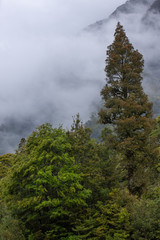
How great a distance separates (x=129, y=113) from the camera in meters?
20.0

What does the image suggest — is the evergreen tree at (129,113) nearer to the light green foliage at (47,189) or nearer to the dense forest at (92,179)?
the dense forest at (92,179)

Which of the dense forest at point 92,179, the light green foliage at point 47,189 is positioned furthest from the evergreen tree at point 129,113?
the light green foliage at point 47,189

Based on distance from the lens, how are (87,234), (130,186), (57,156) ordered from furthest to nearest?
(130,186) → (57,156) → (87,234)

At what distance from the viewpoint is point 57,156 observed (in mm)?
16781

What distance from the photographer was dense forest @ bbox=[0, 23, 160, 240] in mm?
14902

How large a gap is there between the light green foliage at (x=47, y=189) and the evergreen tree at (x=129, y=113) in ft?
16.3

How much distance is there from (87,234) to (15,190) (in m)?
6.37

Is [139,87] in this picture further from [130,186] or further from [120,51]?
[130,186]

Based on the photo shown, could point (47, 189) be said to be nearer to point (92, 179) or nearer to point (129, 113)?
point (92, 179)

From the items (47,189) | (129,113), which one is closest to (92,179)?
(47,189)

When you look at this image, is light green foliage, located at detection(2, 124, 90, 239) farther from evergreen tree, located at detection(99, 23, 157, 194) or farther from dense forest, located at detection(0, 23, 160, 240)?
evergreen tree, located at detection(99, 23, 157, 194)

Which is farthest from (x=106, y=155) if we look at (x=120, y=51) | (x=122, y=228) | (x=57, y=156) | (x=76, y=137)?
(x=120, y=51)

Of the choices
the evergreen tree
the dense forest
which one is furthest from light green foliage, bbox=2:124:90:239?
the evergreen tree

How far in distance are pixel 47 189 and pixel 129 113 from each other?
31.1 ft
